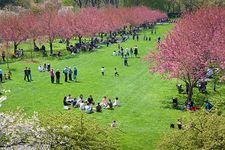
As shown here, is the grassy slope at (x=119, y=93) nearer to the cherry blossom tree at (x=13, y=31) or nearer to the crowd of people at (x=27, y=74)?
the crowd of people at (x=27, y=74)

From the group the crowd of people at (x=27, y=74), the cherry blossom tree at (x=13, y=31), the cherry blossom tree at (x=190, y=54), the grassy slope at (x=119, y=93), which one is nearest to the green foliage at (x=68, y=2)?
the cherry blossom tree at (x=13, y=31)

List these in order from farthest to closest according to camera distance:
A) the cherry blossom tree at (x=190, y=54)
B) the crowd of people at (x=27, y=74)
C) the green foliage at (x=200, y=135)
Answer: the crowd of people at (x=27, y=74) < the cherry blossom tree at (x=190, y=54) < the green foliage at (x=200, y=135)

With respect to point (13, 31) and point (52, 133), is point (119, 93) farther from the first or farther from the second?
point (13, 31)

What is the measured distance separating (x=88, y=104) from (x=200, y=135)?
17608 millimetres

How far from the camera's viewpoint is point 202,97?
40.8m

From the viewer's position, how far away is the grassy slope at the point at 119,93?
32.4 m

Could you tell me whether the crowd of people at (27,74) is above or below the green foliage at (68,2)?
below

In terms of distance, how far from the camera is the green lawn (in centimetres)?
3228

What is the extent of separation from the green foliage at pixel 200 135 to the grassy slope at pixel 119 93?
7263mm

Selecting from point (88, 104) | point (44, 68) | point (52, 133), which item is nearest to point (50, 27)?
point (44, 68)

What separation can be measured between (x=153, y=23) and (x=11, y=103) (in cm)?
8524

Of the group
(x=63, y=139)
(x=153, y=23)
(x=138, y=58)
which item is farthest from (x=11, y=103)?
(x=153, y=23)

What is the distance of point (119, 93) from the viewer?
42.8 metres

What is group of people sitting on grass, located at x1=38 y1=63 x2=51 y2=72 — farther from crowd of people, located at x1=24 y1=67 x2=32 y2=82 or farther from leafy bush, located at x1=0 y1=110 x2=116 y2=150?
leafy bush, located at x1=0 y1=110 x2=116 y2=150
